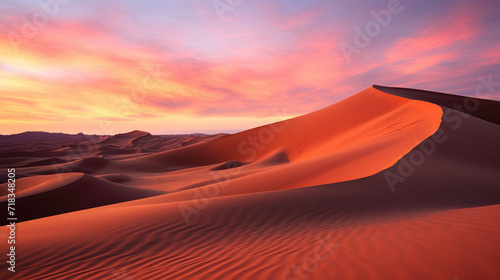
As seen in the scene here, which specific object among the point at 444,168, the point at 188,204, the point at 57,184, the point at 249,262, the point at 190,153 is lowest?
the point at 444,168

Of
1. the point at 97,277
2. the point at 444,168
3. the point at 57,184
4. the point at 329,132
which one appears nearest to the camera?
the point at 97,277

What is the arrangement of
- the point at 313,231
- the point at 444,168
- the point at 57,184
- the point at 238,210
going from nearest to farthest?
the point at 313,231
the point at 238,210
the point at 444,168
the point at 57,184

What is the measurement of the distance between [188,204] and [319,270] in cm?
400

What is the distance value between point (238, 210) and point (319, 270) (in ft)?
9.46

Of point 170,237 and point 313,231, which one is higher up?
point 170,237

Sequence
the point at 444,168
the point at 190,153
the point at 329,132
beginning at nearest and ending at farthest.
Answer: the point at 444,168 < the point at 329,132 < the point at 190,153

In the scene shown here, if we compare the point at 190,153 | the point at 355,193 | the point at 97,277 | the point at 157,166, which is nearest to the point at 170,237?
the point at 97,277

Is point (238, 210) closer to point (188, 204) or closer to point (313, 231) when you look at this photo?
point (188, 204)

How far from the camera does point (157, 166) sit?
32.8 metres

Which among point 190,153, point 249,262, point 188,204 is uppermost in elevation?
point 190,153

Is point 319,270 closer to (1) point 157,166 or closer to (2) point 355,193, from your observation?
(2) point 355,193

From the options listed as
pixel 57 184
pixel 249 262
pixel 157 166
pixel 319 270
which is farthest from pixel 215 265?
pixel 157 166

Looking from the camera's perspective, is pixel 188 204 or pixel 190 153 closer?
pixel 188 204

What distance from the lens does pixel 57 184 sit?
1176 centimetres
